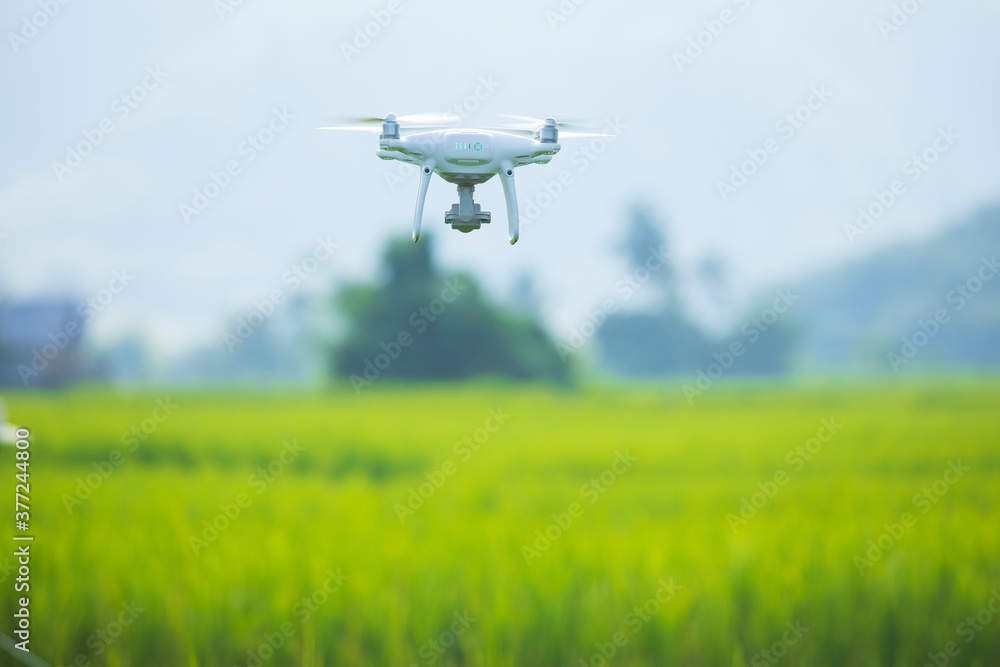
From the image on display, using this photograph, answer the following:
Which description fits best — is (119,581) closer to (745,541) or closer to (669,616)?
(669,616)

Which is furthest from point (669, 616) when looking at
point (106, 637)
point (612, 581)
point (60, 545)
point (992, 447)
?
point (992, 447)

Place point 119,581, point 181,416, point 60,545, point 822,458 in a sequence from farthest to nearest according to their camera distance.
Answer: point 181,416 < point 822,458 < point 60,545 < point 119,581
